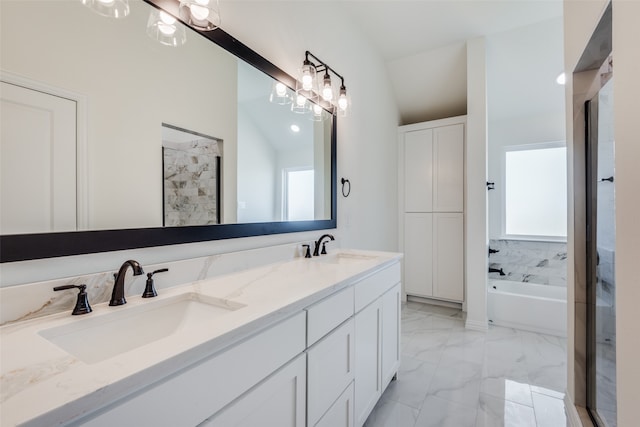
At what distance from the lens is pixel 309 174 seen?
1.95m

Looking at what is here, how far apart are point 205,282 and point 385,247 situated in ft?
7.73

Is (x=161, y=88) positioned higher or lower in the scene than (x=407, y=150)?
lower

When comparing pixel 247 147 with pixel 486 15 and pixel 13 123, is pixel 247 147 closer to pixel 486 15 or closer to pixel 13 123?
pixel 13 123

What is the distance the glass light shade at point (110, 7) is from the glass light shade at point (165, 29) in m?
0.09

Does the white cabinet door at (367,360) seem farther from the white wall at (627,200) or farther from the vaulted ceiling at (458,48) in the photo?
the vaulted ceiling at (458,48)

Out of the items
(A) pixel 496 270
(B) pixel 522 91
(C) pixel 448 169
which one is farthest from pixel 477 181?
(A) pixel 496 270

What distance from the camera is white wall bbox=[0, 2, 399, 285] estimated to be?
3.21 ft

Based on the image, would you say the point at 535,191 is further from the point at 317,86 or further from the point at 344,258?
the point at 317,86

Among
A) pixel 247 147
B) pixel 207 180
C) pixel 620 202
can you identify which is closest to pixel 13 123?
pixel 207 180

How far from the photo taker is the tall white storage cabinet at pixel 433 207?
3.23 m

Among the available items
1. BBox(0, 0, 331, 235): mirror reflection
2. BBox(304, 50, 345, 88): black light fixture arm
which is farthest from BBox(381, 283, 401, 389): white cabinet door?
BBox(304, 50, 345, 88): black light fixture arm

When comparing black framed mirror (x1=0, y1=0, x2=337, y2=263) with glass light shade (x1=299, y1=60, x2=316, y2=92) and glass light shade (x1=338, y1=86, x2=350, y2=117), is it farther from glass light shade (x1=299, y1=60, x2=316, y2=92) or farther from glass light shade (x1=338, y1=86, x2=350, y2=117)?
glass light shade (x1=338, y1=86, x2=350, y2=117)

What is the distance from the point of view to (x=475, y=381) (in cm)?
193

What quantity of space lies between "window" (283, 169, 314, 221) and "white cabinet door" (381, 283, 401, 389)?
2.41ft
